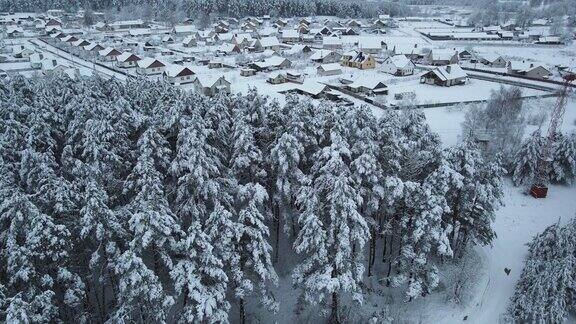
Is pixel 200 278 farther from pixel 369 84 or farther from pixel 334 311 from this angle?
pixel 369 84

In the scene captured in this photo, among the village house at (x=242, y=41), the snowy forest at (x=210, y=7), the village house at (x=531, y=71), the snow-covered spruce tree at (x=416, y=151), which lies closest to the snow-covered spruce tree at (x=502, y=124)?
the snow-covered spruce tree at (x=416, y=151)

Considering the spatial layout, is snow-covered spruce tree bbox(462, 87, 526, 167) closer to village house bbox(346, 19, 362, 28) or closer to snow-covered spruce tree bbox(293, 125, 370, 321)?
snow-covered spruce tree bbox(293, 125, 370, 321)

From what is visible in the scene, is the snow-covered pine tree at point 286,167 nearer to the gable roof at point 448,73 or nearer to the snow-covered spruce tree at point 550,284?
the snow-covered spruce tree at point 550,284

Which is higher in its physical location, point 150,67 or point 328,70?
point 328,70

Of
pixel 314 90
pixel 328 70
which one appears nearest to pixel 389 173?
pixel 314 90

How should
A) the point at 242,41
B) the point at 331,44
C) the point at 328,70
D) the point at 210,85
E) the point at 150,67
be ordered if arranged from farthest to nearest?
the point at 331,44 → the point at 242,41 → the point at 328,70 → the point at 150,67 → the point at 210,85

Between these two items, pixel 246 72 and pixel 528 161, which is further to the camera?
pixel 246 72

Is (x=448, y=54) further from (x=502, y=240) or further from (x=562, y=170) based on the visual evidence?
(x=502, y=240)

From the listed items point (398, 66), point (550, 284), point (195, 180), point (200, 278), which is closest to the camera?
point (200, 278)
